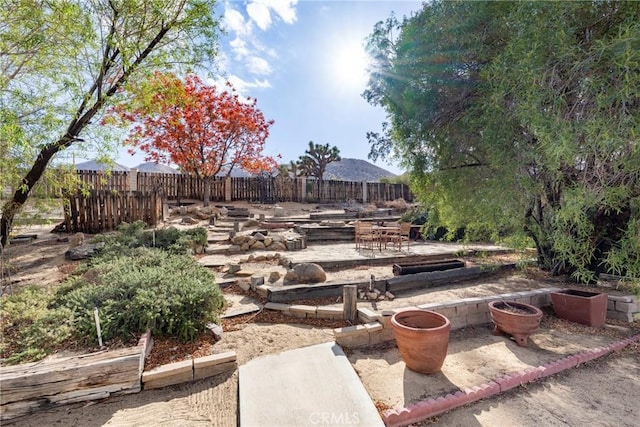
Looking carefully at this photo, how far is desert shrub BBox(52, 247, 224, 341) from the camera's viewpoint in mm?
2443

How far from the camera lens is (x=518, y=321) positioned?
117 inches

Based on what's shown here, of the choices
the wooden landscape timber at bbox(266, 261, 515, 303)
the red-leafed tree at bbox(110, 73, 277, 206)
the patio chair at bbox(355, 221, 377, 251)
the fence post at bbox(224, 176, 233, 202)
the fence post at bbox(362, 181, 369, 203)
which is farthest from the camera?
the fence post at bbox(362, 181, 369, 203)

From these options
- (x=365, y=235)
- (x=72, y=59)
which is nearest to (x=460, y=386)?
(x=365, y=235)

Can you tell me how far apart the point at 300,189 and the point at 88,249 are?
38.8ft

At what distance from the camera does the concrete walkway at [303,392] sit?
176cm

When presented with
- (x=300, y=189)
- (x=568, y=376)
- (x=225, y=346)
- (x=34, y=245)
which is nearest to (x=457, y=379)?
(x=568, y=376)

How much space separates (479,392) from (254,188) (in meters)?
14.2

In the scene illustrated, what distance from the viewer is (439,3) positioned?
475 cm

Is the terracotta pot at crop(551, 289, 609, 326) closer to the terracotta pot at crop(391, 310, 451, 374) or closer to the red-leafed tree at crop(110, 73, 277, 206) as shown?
the terracotta pot at crop(391, 310, 451, 374)

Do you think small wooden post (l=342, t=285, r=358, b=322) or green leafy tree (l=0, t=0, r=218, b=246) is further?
green leafy tree (l=0, t=0, r=218, b=246)

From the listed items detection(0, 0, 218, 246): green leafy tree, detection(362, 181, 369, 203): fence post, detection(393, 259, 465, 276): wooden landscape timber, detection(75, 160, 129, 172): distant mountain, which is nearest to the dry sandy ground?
detection(393, 259, 465, 276): wooden landscape timber

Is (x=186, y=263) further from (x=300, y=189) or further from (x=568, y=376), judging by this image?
(x=300, y=189)

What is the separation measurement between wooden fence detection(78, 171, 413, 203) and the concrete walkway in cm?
1052

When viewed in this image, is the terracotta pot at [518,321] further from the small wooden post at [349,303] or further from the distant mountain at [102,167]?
the distant mountain at [102,167]
